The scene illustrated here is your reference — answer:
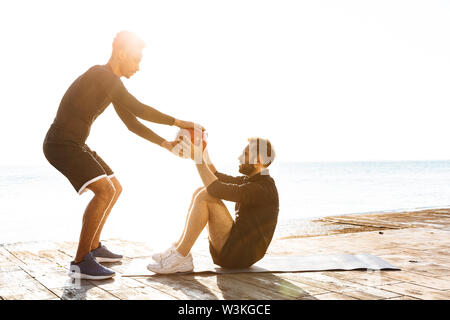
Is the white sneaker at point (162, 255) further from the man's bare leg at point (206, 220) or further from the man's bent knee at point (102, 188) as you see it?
the man's bent knee at point (102, 188)

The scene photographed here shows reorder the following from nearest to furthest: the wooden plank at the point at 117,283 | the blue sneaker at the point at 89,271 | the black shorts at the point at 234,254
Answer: the wooden plank at the point at 117,283
the blue sneaker at the point at 89,271
the black shorts at the point at 234,254

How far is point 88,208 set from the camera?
369cm

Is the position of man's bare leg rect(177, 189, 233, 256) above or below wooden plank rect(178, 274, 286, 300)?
above

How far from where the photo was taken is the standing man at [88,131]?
3.66m

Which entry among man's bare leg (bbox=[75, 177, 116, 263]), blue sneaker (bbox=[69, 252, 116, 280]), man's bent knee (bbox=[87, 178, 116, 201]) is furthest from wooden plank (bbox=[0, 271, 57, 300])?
man's bent knee (bbox=[87, 178, 116, 201])

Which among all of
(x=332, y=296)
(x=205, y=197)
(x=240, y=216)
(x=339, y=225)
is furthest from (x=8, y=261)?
(x=339, y=225)

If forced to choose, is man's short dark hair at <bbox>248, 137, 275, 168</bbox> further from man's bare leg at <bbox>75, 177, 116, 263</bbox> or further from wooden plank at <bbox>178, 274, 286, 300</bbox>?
man's bare leg at <bbox>75, 177, 116, 263</bbox>

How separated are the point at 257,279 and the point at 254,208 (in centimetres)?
57

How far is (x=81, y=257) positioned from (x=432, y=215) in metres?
7.47

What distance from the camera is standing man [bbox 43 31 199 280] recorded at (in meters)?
3.66

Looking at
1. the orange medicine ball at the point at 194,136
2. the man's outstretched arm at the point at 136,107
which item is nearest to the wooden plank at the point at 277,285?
the orange medicine ball at the point at 194,136

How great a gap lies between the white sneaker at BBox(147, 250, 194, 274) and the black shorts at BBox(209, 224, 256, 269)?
0.92 ft
